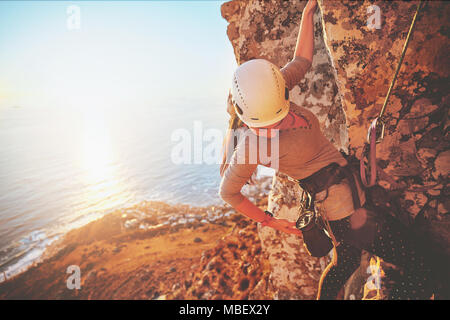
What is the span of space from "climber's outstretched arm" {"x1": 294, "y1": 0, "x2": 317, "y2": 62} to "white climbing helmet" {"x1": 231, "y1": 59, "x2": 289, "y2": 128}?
693 millimetres

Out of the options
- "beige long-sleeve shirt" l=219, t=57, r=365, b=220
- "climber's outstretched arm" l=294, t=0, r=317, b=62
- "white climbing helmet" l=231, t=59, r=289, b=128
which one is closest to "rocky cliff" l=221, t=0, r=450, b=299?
"climber's outstretched arm" l=294, t=0, r=317, b=62

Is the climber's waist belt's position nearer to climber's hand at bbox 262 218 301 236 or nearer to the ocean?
climber's hand at bbox 262 218 301 236

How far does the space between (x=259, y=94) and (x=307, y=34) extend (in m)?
1.03

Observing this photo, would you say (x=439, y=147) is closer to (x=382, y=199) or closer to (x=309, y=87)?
(x=382, y=199)

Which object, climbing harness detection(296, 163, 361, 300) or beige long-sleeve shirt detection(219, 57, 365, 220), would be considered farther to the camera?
climbing harness detection(296, 163, 361, 300)

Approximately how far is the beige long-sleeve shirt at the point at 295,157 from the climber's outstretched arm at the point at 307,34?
98 mm

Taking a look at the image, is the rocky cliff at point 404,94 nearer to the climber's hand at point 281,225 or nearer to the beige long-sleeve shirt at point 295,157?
the beige long-sleeve shirt at point 295,157

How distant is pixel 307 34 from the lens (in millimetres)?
1825

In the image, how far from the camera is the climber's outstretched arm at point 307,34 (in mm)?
1811

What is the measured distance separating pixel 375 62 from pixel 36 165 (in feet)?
74.0

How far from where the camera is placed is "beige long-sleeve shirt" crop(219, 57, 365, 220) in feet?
4.51

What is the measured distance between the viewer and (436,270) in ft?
5.33

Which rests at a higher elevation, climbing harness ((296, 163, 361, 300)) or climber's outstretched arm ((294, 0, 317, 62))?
climber's outstretched arm ((294, 0, 317, 62))
